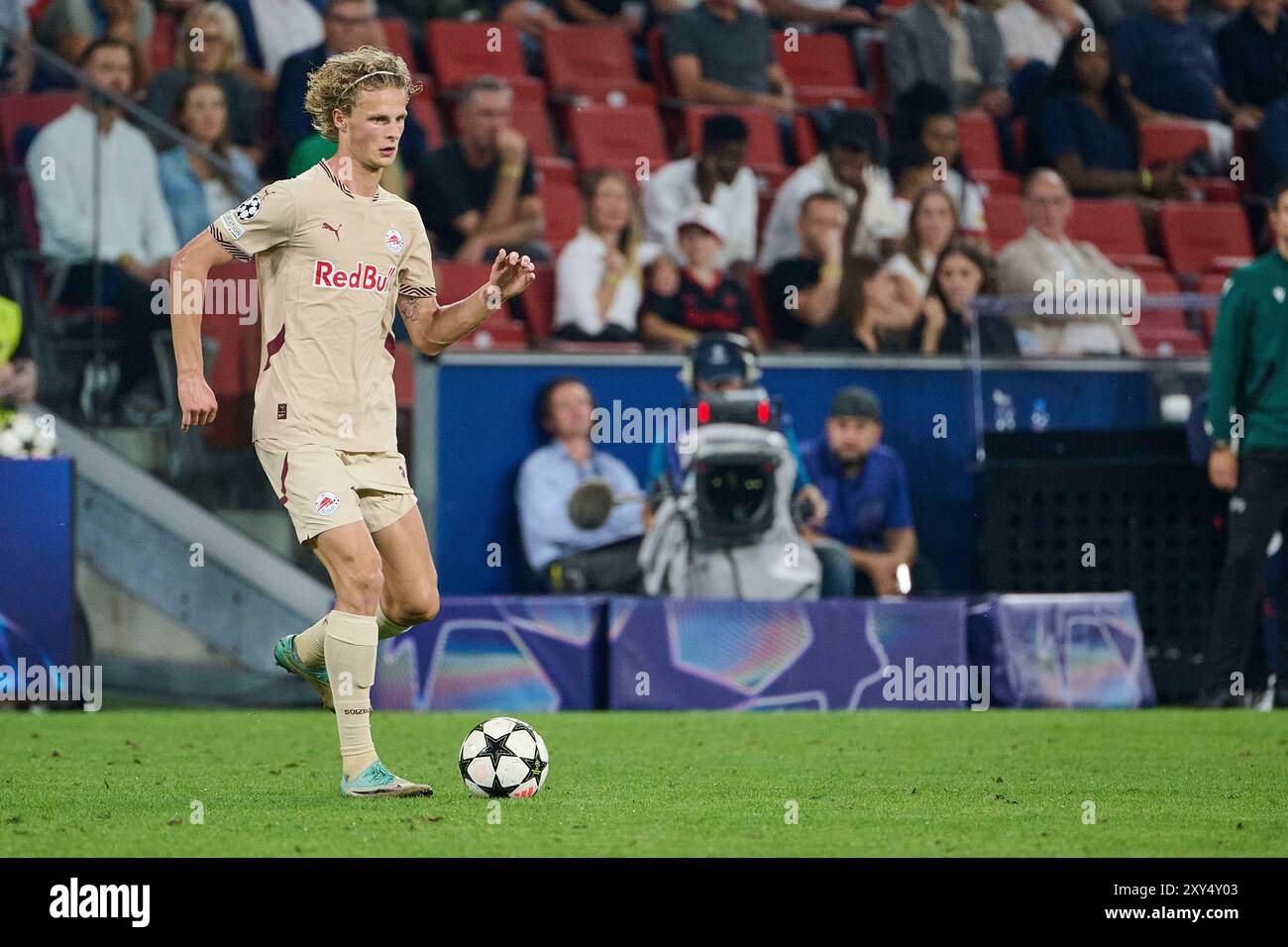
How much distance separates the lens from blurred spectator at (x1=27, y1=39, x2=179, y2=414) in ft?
32.2

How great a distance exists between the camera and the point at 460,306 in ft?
20.7

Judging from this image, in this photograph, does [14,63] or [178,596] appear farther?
[178,596]

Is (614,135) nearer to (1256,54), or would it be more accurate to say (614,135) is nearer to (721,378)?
(721,378)

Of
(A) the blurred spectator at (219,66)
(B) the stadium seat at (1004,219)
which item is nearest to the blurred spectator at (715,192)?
(B) the stadium seat at (1004,219)

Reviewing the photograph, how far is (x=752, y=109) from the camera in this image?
13516 mm

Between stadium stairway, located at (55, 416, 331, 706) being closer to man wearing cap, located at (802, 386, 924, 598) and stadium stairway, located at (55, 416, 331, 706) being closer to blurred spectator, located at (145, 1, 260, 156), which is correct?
blurred spectator, located at (145, 1, 260, 156)

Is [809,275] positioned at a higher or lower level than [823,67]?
lower

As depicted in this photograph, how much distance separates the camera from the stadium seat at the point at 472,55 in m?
13.2

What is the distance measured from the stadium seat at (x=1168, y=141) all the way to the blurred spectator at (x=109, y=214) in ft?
23.9

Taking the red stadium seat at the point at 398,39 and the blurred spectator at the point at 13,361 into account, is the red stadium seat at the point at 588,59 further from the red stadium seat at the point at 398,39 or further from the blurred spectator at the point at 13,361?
the blurred spectator at the point at 13,361

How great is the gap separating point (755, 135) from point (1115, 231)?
252 centimetres

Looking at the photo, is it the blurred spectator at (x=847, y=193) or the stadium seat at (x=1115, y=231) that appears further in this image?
the stadium seat at (x=1115, y=231)

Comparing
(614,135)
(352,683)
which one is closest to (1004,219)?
(614,135)
